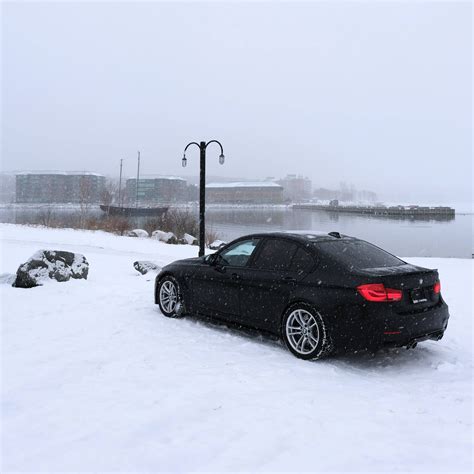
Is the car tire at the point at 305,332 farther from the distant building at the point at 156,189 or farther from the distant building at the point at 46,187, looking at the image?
the distant building at the point at 156,189

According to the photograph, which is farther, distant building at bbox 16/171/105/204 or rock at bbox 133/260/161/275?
distant building at bbox 16/171/105/204

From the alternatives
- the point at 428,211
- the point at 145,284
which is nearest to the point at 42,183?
the point at 428,211

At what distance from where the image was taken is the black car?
5.09m

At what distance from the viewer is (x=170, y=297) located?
7461mm

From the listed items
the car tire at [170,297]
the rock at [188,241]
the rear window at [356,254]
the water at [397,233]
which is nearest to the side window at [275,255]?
the rear window at [356,254]

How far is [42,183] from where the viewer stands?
16050 centimetres

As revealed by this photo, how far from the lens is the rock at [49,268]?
932 cm

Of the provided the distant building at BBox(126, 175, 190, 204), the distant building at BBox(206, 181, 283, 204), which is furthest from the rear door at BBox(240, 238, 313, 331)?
the distant building at BBox(206, 181, 283, 204)

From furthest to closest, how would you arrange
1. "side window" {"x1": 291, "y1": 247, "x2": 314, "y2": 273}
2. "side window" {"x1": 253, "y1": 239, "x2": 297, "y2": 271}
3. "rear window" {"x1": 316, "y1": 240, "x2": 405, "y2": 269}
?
1. "side window" {"x1": 253, "y1": 239, "x2": 297, "y2": 271}
2. "side window" {"x1": 291, "y1": 247, "x2": 314, "y2": 273}
3. "rear window" {"x1": 316, "y1": 240, "x2": 405, "y2": 269}

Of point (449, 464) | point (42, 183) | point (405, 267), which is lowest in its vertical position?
point (449, 464)

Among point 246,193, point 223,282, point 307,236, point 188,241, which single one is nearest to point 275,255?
point 307,236

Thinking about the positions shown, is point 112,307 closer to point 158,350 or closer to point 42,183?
point 158,350

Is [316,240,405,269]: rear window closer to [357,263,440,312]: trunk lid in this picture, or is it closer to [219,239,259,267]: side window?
[357,263,440,312]: trunk lid

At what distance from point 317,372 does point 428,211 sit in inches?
4588
